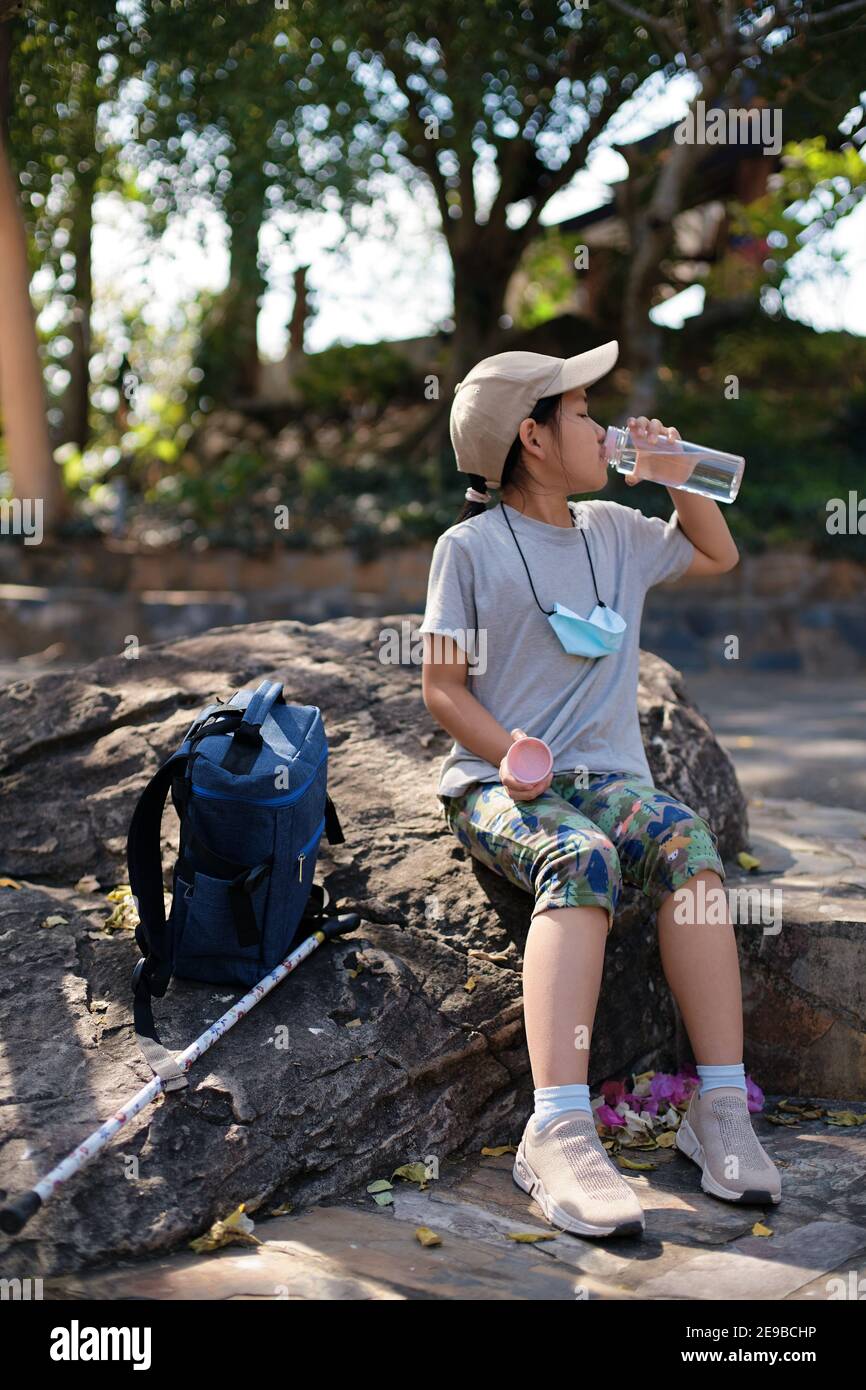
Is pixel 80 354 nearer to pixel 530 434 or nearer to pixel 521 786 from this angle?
pixel 530 434

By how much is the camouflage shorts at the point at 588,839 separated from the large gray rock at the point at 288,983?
0.30m

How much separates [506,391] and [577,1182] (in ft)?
5.50

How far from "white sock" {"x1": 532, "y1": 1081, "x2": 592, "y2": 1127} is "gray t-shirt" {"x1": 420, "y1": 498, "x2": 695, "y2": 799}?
0.72 meters

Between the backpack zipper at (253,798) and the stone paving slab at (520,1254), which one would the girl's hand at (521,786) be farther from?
the stone paving slab at (520,1254)

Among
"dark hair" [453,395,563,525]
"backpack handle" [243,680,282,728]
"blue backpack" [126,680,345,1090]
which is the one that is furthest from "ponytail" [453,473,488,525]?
"blue backpack" [126,680,345,1090]

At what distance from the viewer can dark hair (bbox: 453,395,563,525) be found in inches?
125

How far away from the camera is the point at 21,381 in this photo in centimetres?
1140

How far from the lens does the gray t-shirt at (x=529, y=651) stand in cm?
315

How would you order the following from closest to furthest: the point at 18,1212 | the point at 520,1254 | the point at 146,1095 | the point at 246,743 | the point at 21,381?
the point at 18,1212, the point at 520,1254, the point at 146,1095, the point at 246,743, the point at 21,381

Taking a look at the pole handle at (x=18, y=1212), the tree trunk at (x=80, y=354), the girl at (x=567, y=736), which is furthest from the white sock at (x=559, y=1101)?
the tree trunk at (x=80, y=354)

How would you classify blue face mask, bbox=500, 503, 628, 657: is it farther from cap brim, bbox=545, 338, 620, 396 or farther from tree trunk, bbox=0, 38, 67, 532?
tree trunk, bbox=0, 38, 67, 532

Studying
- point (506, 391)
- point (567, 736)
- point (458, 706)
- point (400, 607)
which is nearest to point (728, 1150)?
point (567, 736)

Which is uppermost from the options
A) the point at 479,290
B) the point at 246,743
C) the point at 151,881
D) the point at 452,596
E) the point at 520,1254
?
the point at 479,290

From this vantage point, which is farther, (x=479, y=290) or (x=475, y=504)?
(x=479, y=290)
